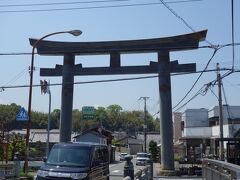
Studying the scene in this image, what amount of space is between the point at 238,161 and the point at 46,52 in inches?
623

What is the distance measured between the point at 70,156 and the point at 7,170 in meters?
8.59

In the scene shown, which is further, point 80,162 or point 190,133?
point 190,133

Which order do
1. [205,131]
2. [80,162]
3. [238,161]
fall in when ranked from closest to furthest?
[80,162]
[238,161]
[205,131]

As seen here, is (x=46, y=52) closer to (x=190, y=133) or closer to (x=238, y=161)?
(x=238, y=161)

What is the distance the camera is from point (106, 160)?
64.8ft

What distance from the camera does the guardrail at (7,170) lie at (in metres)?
24.2

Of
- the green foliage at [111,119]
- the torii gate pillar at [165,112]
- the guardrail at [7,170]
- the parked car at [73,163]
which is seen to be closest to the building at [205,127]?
the torii gate pillar at [165,112]

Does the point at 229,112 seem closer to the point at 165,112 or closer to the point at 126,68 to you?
the point at 165,112

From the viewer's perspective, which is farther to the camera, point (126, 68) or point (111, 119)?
point (111, 119)

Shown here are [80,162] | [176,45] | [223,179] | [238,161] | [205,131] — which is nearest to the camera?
[223,179]

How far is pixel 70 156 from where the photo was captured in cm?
1748

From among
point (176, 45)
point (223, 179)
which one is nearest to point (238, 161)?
point (176, 45)

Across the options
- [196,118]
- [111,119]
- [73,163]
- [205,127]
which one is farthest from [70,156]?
[111,119]

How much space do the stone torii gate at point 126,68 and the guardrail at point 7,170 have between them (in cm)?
824
